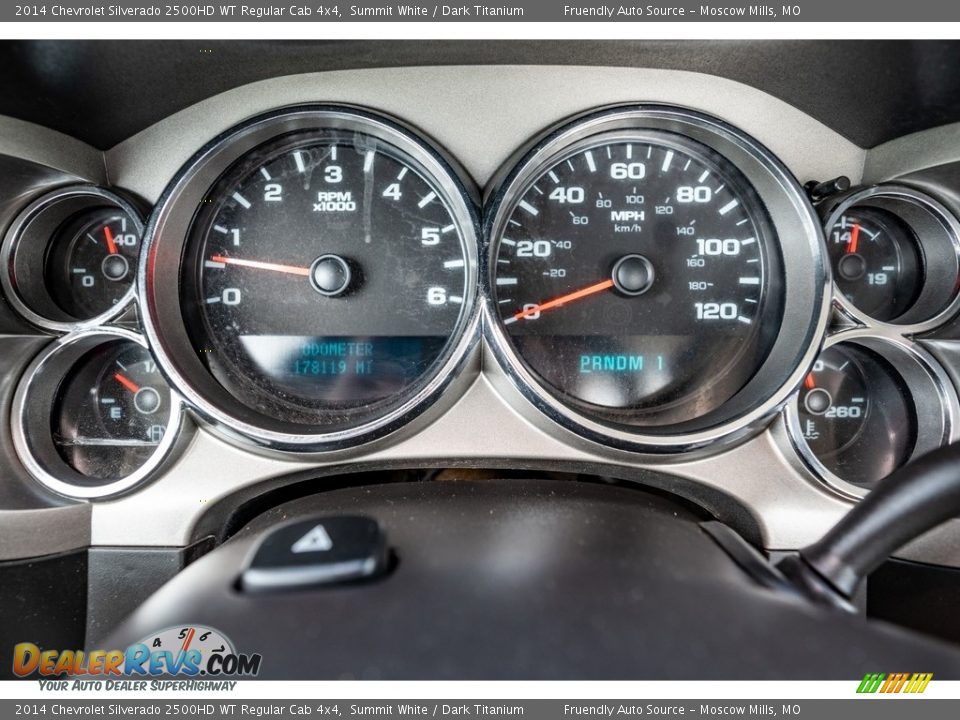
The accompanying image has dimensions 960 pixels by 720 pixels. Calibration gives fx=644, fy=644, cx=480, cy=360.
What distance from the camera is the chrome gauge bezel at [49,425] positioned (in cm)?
169

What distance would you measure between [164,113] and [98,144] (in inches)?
8.2

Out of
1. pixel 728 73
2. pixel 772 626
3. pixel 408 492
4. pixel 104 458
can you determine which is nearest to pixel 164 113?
pixel 104 458

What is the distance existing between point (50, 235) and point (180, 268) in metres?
0.41

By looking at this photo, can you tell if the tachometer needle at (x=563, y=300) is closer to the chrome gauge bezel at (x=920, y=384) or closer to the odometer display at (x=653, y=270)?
the odometer display at (x=653, y=270)

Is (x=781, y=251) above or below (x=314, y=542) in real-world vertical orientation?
above

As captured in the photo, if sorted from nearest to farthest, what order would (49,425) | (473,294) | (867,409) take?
1. (473,294)
2. (49,425)
3. (867,409)

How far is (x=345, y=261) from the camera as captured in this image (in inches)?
76.5

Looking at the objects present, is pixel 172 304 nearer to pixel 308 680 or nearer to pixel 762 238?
pixel 308 680

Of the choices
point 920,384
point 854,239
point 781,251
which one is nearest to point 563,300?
point 781,251

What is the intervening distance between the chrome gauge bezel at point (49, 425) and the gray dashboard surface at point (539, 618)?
55cm

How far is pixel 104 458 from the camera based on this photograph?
191cm
